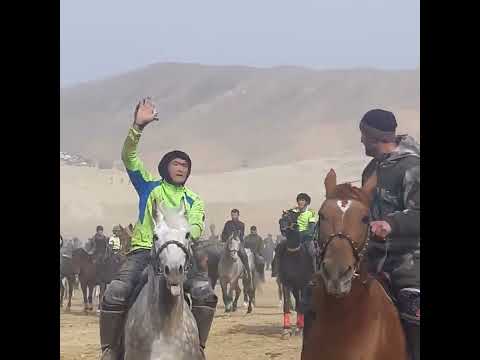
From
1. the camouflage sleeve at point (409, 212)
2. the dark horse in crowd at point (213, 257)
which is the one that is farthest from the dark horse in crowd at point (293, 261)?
the camouflage sleeve at point (409, 212)

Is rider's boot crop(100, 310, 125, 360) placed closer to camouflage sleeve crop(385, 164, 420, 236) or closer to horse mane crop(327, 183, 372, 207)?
horse mane crop(327, 183, 372, 207)

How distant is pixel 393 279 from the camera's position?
675 centimetres

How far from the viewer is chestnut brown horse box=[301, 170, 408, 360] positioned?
20.4 feet

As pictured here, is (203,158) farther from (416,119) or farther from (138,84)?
(138,84)

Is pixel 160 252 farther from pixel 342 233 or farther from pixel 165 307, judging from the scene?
pixel 342 233

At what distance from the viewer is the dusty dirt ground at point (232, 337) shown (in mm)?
14602

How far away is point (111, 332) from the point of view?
302 inches

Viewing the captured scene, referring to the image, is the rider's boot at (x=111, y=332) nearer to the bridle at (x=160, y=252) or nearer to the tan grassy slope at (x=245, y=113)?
the bridle at (x=160, y=252)

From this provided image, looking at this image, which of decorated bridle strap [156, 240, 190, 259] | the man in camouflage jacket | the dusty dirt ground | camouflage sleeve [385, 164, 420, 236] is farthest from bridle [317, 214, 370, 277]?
the dusty dirt ground

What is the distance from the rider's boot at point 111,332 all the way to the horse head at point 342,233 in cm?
223

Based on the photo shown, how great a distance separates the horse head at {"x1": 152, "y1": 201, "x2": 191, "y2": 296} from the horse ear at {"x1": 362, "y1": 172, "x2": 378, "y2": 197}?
1.43 m

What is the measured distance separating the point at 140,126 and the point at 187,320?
1.74 metres

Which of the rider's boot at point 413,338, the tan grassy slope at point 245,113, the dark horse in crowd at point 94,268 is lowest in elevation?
the dark horse in crowd at point 94,268
